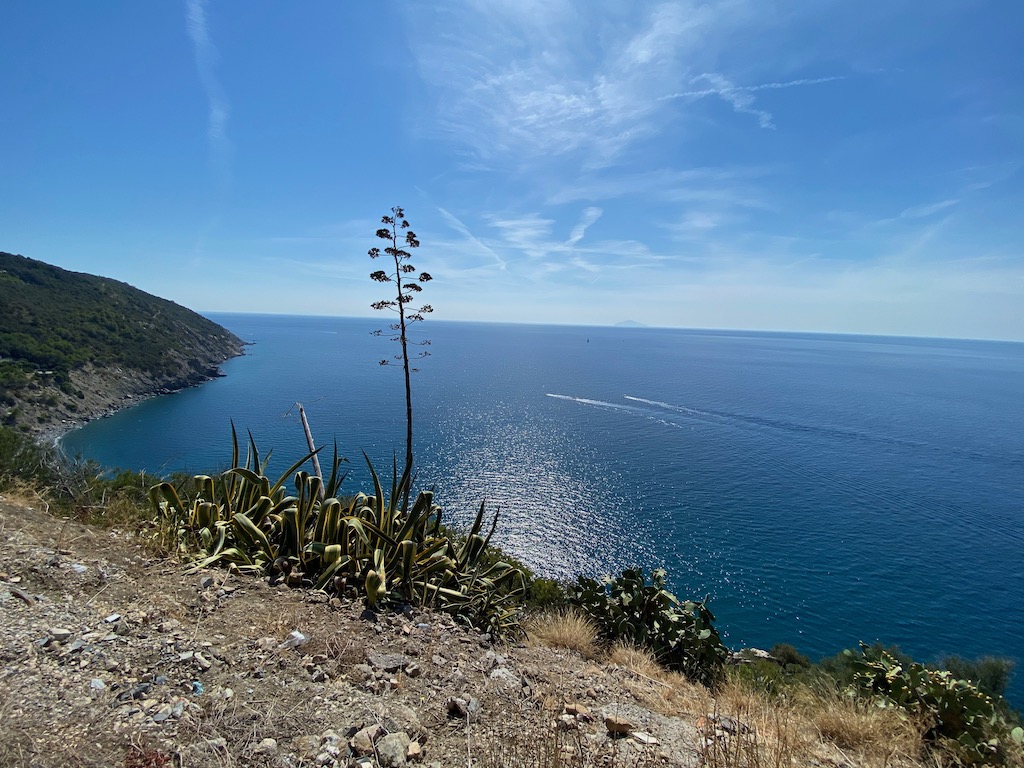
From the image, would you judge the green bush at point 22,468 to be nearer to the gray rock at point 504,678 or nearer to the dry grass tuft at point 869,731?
the gray rock at point 504,678

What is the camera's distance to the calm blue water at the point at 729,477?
27453mm

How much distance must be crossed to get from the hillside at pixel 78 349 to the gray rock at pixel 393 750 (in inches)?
2398

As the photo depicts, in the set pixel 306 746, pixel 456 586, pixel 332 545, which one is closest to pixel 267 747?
pixel 306 746

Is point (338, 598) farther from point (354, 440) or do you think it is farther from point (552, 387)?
point (552, 387)

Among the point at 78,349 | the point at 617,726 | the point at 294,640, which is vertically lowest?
the point at 617,726

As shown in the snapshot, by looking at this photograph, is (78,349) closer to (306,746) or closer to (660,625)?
(660,625)

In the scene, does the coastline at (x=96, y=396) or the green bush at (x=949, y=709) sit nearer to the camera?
the green bush at (x=949, y=709)

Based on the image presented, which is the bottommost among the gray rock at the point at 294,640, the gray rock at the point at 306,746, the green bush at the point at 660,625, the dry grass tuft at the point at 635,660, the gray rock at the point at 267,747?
the green bush at the point at 660,625

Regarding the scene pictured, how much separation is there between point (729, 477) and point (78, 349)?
77.5 metres

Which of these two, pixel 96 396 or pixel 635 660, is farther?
pixel 96 396

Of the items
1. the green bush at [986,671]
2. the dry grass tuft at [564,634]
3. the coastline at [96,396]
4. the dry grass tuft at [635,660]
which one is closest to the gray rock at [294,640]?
the dry grass tuft at [564,634]

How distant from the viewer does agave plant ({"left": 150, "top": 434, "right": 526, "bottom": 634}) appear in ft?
16.2

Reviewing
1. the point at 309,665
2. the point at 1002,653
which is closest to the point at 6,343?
the point at 309,665

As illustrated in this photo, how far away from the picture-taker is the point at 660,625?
A: 609 centimetres
